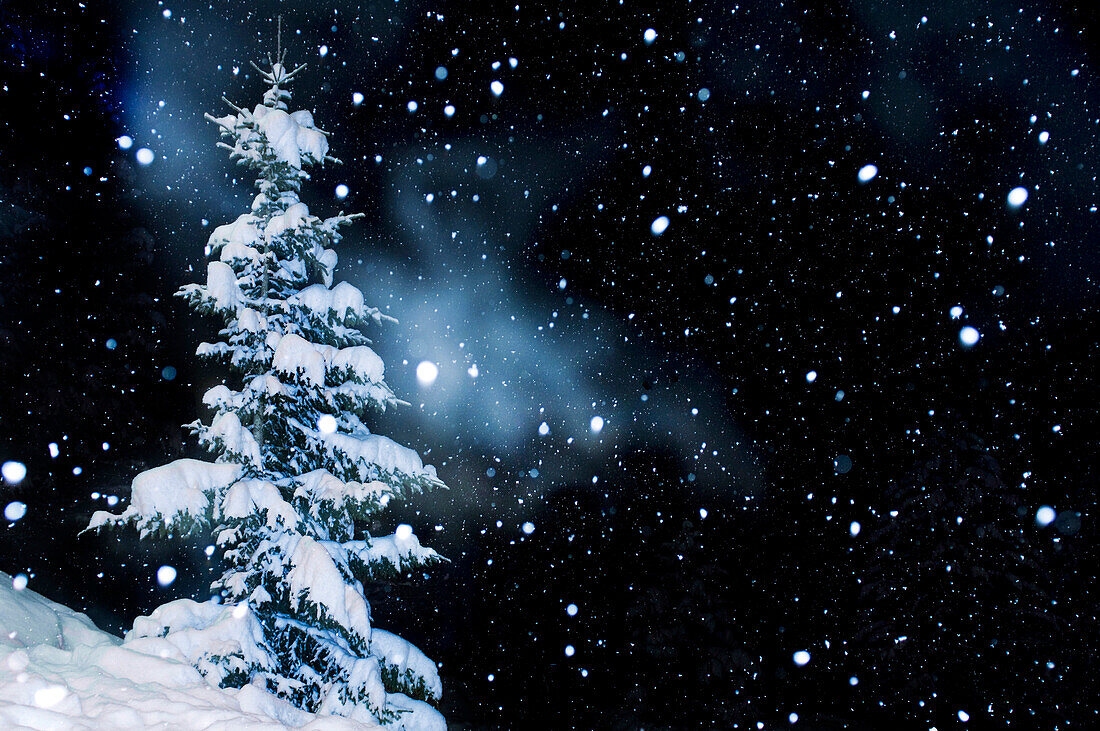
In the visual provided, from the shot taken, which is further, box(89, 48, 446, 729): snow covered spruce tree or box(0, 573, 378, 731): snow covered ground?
box(89, 48, 446, 729): snow covered spruce tree

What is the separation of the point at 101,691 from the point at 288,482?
265 cm

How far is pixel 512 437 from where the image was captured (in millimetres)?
34250

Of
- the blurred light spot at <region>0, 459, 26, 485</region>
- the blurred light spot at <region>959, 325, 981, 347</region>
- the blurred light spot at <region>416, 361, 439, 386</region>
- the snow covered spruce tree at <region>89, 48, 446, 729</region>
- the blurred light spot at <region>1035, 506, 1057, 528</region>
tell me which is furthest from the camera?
the blurred light spot at <region>959, 325, 981, 347</region>

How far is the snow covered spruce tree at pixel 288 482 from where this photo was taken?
5.93m

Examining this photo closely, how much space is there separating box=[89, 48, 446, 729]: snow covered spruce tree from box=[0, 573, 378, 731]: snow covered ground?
336mm

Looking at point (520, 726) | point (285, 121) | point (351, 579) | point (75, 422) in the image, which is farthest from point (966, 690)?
point (75, 422)

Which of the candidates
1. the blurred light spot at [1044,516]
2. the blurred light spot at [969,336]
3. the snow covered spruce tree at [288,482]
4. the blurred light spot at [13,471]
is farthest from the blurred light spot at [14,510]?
the blurred light spot at [969,336]

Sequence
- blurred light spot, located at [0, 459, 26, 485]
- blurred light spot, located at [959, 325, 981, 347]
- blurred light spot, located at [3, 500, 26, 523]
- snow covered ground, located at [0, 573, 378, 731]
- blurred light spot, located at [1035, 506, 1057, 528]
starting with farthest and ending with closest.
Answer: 1. blurred light spot, located at [959, 325, 981, 347]
2. blurred light spot, located at [1035, 506, 1057, 528]
3. blurred light spot, located at [3, 500, 26, 523]
4. blurred light spot, located at [0, 459, 26, 485]
5. snow covered ground, located at [0, 573, 378, 731]

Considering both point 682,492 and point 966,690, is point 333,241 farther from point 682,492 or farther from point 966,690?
point 682,492

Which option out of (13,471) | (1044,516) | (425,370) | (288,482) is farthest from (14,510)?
(1044,516)

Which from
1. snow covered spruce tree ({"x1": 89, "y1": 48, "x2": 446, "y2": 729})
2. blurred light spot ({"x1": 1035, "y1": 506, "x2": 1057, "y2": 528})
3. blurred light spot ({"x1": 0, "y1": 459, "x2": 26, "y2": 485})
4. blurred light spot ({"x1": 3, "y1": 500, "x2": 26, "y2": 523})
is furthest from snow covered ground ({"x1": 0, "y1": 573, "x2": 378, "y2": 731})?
blurred light spot ({"x1": 1035, "y1": 506, "x2": 1057, "y2": 528})

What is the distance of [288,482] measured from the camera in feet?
23.2

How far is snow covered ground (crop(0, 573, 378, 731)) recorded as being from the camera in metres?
4.32

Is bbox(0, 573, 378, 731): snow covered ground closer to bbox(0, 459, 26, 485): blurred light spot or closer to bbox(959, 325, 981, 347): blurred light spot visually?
bbox(0, 459, 26, 485): blurred light spot
